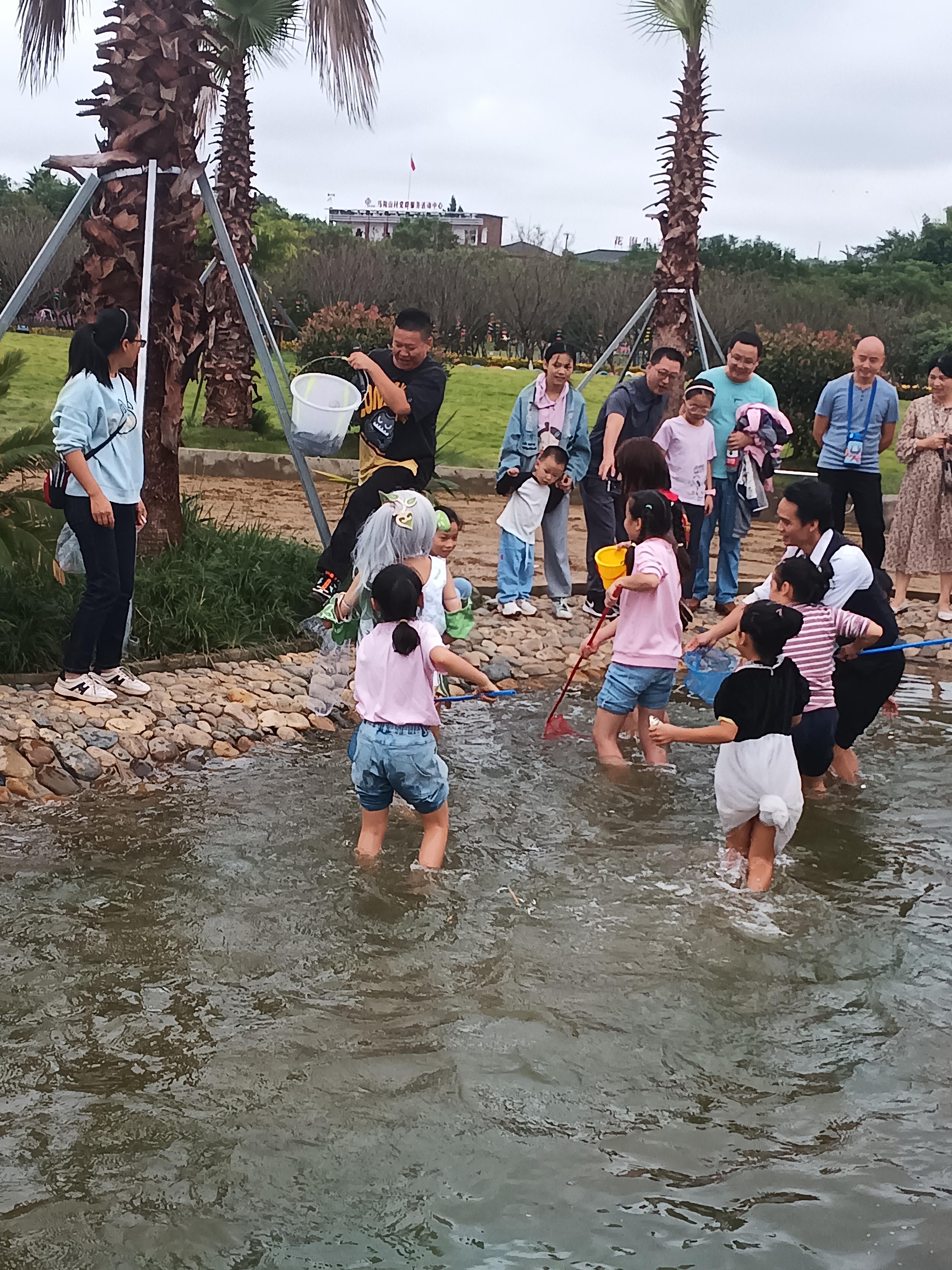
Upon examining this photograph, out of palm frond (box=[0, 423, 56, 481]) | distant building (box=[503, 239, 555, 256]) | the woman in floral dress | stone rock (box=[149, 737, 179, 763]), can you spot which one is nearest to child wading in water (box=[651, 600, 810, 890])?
stone rock (box=[149, 737, 179, 763])

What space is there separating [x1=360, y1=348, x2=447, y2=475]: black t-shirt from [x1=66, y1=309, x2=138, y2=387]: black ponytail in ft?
4.37

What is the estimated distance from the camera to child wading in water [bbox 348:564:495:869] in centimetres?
481

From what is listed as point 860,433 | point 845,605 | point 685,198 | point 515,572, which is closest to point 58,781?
point 845,605

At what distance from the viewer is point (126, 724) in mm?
6574

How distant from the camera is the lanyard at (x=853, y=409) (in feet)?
29.4

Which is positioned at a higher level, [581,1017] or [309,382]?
[309,382]

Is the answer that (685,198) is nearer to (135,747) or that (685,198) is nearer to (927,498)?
(927,498)

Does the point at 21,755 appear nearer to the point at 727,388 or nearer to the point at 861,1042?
the point at 861,1042

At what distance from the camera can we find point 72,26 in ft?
34.2

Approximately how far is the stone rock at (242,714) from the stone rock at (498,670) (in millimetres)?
1788

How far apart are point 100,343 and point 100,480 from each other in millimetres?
671

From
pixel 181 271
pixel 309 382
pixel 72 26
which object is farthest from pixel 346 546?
pixel 72 26

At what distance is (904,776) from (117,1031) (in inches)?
174

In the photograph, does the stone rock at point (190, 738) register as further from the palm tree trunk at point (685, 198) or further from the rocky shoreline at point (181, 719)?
the palm tree trunk at point (685, 198)
